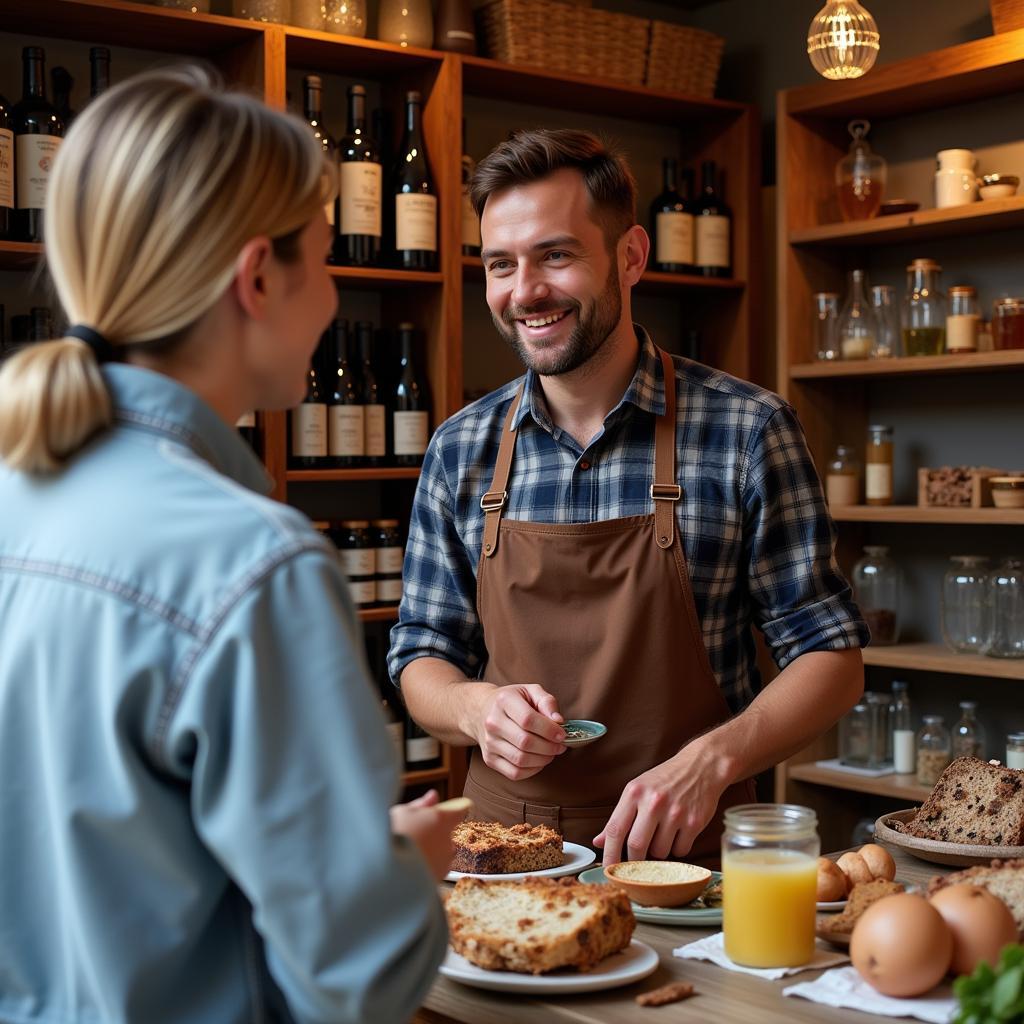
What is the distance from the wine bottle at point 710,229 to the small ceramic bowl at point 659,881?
2795mm

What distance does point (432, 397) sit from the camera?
3.59 meters

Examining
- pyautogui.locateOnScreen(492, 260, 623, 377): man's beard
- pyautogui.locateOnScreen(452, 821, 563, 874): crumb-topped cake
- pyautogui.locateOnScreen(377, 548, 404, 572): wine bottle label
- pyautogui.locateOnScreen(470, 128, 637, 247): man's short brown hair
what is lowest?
pyautogui.locateOnScreen(452, 821, 563, 874): crumb-topped cake

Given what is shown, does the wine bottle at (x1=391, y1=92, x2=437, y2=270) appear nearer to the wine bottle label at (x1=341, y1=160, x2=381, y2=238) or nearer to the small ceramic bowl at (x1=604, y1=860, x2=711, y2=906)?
the wine bottle label at (x1=341, y1=160, x2=381, y2=238)

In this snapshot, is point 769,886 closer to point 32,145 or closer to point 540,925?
point 540,925

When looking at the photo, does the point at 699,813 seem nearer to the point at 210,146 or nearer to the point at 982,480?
the point at 210,146

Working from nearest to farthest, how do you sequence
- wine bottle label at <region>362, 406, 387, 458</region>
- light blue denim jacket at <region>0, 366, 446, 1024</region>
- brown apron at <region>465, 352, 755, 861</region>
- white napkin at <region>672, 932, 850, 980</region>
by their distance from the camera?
light blue denim jacket at <region>0, 366, 446, 1024</region>
white napkin at <region>672, 932, 850, 980</region>
brown apron at <region>465, 352, 755, 861</region>
wine bottle label at <region>362, 406, 387, 458</region>

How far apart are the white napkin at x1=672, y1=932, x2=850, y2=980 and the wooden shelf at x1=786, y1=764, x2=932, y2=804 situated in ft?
6.92

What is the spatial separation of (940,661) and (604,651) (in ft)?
5.54

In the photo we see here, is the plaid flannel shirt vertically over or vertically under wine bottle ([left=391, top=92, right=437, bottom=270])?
under

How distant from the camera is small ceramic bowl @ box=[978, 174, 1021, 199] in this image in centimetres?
344

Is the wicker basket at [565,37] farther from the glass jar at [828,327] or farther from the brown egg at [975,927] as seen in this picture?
the brown egg at [975,927]

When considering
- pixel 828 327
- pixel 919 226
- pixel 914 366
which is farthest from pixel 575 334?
pixel 828 327

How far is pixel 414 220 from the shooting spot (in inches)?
136

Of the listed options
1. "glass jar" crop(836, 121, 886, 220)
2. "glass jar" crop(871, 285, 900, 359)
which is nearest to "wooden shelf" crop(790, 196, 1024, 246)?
"glass jar" crop(836, 121, 886, 220)
